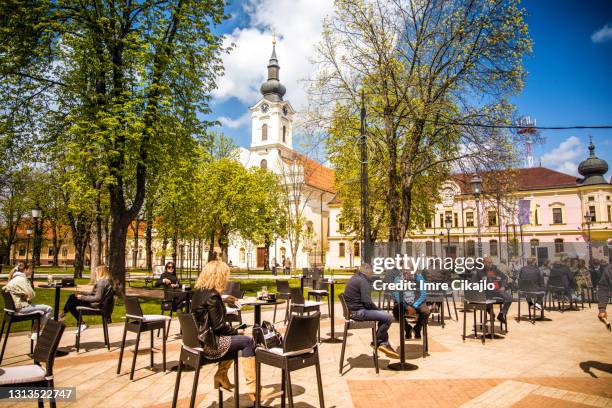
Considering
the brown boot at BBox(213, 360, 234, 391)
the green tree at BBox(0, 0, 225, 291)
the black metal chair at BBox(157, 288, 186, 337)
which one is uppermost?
the green tree at BBox(0, 0, 225, 291)

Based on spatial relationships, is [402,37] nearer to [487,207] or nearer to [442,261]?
[487,207]

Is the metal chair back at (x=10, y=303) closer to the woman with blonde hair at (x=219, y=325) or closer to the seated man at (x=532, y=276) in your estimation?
the woman with blonde hair at (x=219, y=325)

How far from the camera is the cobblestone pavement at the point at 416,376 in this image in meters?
5.25

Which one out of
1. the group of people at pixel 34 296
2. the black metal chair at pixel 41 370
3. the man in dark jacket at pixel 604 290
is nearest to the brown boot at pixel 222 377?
the black metal chair at pixel 41 370

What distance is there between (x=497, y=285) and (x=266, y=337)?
8881mm

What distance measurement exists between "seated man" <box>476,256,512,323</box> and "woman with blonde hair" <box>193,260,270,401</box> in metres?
7.19

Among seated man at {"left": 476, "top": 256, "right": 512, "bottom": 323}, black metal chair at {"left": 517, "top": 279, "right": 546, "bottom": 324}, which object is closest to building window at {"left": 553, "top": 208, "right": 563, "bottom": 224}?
seated man at {"left": 476, "top": 256, "right": 512, "bottom": 323}

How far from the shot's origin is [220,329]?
15.9 ft

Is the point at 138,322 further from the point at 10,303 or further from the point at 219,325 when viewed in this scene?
the point at 10,303

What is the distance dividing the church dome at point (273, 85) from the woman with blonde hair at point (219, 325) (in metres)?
61.4

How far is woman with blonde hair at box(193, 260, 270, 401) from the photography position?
4750mm

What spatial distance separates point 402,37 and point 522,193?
45346mm

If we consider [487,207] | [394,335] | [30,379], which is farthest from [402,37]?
[30,379]

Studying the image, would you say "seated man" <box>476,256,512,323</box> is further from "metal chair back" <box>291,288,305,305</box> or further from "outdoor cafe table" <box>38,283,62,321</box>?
"outdoor cafe table" <box>38,283,62,321</box>
